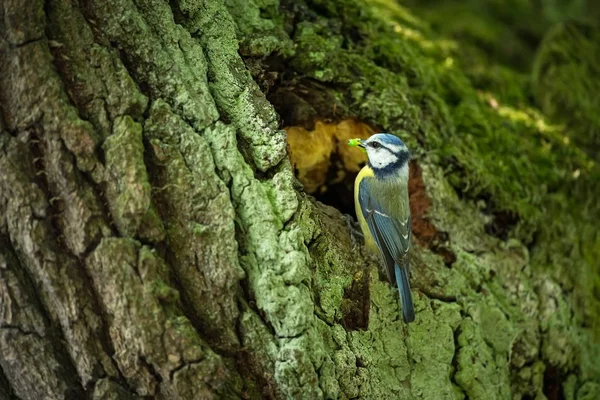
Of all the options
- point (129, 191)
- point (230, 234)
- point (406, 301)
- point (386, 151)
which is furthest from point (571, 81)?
point (129, 191)

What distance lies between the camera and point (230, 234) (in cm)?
221

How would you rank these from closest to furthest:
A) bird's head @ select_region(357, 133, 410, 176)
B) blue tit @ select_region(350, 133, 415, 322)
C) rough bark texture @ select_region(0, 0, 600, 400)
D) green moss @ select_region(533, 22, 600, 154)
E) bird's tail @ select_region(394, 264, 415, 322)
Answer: rough bark texture @ select_region(0, 0, 600, 400), bird's tail @ select_region(394, 264, 415, 322), blue tit @ select_region(350, 133, 415, 322), bird's head @ select_region(357, 133, 410, 176), green moss @ select_region(533, 22, 600, 154)

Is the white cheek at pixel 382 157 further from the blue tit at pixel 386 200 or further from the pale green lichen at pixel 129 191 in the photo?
the pale green lichen at pixel 129 191

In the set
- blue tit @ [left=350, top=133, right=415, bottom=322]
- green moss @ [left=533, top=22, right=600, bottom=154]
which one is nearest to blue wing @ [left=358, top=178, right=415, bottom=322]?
blue tit @ [left=350, top=133, right=415, bottom=322]

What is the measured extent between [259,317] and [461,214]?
1556mm

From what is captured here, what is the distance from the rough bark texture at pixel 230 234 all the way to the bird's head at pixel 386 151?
0.62ft

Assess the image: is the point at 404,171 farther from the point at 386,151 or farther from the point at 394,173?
the point at 386,151

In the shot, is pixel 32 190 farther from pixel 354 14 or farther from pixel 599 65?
pixel 599 65

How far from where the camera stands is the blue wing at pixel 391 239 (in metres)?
2.71

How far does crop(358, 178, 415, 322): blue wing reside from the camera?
271 cm

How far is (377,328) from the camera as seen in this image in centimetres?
262

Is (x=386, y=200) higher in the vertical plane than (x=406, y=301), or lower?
higher

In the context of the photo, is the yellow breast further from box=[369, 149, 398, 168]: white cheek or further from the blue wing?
box=[369, 149, 398, 168]: white cheek

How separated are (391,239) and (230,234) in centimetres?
105
